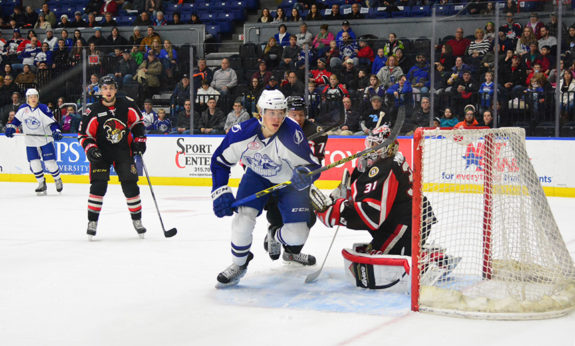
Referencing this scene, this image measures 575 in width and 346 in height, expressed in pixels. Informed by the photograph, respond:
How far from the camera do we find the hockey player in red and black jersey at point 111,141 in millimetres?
5742

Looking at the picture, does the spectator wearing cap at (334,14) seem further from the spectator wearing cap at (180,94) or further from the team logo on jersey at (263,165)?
the team logo on jersey at (263,165)

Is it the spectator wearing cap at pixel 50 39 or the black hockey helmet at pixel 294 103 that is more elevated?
the spectator wearing cap at pixel 50 39

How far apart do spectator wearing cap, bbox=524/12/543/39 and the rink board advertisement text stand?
1.33 m

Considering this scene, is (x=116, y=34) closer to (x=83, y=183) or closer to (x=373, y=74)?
(x=83, y=183)

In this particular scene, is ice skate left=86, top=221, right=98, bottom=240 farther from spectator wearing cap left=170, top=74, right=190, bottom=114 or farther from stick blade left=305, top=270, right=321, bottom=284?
spectator wearing cap left=170, top=74, right=190, bottom=114

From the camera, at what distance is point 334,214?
152 inches

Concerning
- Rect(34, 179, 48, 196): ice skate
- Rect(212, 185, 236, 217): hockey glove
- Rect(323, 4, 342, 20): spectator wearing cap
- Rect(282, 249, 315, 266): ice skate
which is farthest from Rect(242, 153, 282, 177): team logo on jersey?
Rect(323, 4, 342, 20): spectator wearing cap

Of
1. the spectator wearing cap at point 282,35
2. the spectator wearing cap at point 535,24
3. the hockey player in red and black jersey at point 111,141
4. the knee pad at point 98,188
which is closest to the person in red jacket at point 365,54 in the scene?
the spectator wearing cap at point 282,35

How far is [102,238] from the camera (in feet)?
19.5

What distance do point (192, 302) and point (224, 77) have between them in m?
7.79

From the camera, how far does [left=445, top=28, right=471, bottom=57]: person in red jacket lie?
9383mm

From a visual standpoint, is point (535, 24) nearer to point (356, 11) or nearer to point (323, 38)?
point (323, 38)

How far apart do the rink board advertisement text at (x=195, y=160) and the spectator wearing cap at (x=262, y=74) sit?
1107 mm

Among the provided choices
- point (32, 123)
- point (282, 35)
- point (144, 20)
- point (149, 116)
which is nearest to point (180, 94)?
point (149, 116)
